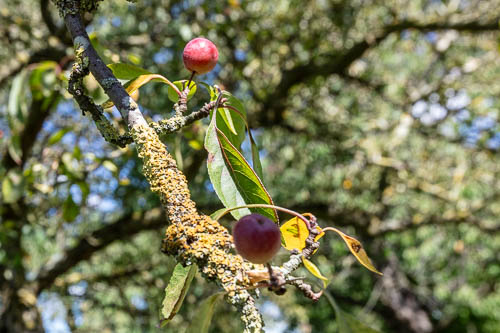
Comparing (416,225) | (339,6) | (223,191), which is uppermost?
(223,191)

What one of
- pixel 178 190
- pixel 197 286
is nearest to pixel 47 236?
pixel 197 286

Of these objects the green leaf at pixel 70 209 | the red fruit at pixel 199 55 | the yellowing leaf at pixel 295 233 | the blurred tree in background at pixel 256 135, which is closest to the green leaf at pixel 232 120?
the red fruit at pixel 199 55

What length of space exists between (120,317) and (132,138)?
4458 mm

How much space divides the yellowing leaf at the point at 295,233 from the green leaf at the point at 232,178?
4 centimetres

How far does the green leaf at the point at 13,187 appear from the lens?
2025 millimetres

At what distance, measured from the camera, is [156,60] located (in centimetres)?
328

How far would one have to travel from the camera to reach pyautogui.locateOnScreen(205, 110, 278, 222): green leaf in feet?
2.47

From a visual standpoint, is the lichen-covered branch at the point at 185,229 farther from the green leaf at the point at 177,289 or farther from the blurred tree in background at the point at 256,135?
the blurred tree in background at the point at 256,135

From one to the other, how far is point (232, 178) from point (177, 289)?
20cm

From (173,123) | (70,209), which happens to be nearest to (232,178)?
(173,123)

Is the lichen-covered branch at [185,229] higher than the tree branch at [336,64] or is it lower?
higher

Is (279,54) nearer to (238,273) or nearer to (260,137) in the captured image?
(260,137)

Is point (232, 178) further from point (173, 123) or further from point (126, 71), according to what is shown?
point (126, 71)

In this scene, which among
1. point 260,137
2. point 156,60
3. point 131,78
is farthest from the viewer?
point 260,137
